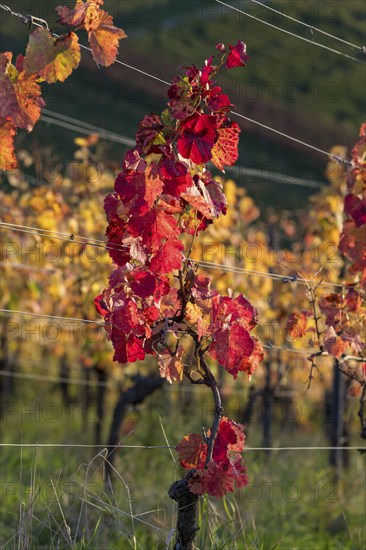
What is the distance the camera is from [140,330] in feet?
9.64

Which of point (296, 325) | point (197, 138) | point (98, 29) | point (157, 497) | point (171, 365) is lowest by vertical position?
point (157, 497)

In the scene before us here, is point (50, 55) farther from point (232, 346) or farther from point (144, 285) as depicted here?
point (232, 346)

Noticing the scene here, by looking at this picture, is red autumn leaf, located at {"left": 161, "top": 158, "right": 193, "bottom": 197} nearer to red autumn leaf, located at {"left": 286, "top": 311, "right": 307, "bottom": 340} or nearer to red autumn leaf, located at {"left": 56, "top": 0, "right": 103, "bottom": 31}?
red autumn leaf, located at {"left": 56, "top": 0, "right": 103, "bottom": 31}

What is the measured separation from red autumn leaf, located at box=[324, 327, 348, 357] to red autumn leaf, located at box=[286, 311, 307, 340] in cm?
16

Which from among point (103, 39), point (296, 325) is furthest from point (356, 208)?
point (103, 39)

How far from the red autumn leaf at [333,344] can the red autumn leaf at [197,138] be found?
45.5 inches

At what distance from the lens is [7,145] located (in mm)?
2625

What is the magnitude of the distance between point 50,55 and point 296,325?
170 cm

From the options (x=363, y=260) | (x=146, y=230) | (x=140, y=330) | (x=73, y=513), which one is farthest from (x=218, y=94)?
(x=73, y=513)

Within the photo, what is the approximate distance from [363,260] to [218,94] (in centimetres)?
124

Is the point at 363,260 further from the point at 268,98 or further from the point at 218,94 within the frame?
the point at 268,98

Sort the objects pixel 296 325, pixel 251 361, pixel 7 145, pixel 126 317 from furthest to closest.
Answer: pixel 296 325 < pixel 251 361 < pixel 126 317 < pixel 7 145

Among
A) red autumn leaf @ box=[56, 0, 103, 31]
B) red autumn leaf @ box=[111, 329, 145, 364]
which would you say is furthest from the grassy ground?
red autumn leaf @ box=[56, 0, 103, 31]

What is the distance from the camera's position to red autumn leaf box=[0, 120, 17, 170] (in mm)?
2605
